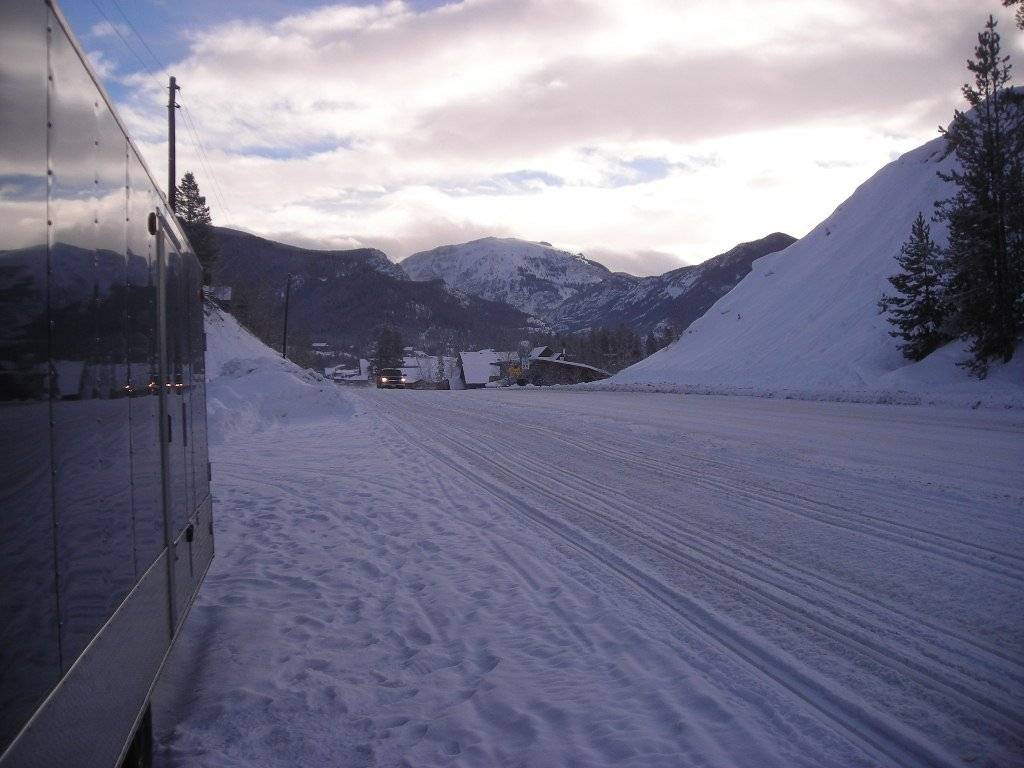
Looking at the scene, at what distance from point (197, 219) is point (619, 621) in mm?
58603

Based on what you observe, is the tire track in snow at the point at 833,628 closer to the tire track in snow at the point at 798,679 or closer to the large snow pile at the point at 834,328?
the tire track in snow at the point at 798,679

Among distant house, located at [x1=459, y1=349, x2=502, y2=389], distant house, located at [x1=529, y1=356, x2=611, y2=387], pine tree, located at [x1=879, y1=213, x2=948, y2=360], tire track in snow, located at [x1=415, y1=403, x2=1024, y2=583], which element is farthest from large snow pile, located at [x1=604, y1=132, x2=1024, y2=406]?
distant house, located at [x1=459, y1=349, x2=502, y2=389]

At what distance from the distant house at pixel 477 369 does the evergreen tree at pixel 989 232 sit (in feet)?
266

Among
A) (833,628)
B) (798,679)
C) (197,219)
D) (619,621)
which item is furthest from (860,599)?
(197,219)

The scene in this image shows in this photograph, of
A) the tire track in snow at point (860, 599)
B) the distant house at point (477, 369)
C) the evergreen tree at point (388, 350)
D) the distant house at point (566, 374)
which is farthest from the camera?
the evergreen tree at point (388, 350)

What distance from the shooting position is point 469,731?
404cm

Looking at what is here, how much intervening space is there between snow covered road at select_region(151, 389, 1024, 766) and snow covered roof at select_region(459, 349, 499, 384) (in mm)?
98510

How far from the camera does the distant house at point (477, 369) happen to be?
4321 inches

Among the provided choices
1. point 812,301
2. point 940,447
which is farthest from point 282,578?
point 812,301

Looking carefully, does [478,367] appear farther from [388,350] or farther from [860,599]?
[860,599]

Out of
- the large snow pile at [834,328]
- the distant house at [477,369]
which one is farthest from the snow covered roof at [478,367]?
the large snow pile at [834,328]

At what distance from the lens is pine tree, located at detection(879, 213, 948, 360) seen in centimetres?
3206

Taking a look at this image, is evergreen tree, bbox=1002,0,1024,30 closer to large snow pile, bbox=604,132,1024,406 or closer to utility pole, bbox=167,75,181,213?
large snow pile, bbox=604,132,1024,406

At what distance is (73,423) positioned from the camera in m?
2.72
